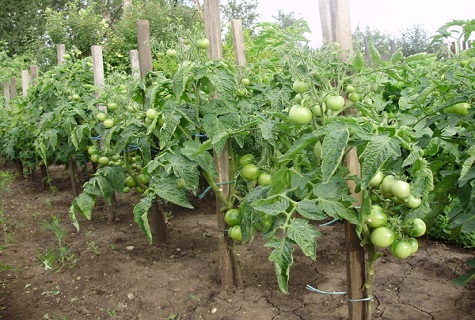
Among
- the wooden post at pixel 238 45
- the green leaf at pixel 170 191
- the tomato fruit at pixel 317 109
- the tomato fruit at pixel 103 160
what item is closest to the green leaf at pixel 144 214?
the green leaf at pixel 170 191

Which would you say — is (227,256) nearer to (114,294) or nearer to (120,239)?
(114,294)

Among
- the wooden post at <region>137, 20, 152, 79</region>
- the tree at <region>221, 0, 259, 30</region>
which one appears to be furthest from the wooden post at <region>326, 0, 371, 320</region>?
the tree at <region>221, 0, 259, 30</region>

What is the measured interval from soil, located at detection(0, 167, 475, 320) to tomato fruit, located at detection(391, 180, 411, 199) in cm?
110

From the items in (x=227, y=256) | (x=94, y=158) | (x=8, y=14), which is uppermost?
(x=8, y=14)

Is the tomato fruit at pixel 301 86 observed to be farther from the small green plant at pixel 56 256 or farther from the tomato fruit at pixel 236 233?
the small green plant at pixel 56 256

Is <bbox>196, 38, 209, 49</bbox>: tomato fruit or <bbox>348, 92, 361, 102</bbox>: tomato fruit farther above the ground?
<bbox>196, 38, 209, 49</bbox>: tomato fruit

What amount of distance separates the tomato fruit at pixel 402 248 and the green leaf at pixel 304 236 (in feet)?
1.07

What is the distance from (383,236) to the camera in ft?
5.39

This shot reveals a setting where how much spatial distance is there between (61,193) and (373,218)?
4.98 m

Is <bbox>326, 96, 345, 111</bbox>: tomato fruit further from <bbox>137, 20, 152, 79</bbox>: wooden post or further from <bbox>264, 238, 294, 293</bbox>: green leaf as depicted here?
<bbox>137, 20, 152, 79</bbox>: wooden post

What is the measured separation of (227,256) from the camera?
263 centimetres

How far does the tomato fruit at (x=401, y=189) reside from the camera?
57.1 inches

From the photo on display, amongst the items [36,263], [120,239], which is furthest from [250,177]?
[36,263]

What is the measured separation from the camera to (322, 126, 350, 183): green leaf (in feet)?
4.83
